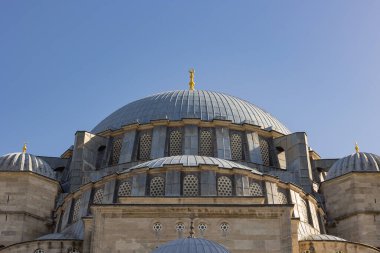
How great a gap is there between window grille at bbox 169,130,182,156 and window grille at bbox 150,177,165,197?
5.82 metres

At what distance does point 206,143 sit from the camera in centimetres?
3359

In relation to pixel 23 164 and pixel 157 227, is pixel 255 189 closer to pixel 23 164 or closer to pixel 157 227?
pixel 157 227

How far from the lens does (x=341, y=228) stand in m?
31.2

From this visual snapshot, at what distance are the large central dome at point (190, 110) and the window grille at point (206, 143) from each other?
4.26 ft

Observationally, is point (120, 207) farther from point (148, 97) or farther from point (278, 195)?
point (148, 97)

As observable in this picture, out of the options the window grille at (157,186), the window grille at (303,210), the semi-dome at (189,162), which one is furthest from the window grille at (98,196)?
the window grille at (303,210)

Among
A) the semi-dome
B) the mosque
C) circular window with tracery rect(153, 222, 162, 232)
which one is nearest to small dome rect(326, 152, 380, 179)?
the mosque

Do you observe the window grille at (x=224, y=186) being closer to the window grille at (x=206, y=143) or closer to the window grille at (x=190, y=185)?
the window grille at (x=190, y=185)

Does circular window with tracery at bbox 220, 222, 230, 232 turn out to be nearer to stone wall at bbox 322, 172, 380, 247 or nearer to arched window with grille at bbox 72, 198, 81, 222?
arched window with grille at bbox 72, 198, 81, 222

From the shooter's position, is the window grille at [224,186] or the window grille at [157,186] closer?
the window grille at [157,186]

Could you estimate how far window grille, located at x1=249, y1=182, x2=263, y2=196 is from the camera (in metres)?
27.5

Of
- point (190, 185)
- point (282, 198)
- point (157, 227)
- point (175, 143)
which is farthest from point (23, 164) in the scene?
point (282, 198)

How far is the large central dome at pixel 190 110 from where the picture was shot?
35.7 metres

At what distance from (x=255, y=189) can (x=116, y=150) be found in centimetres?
1014
